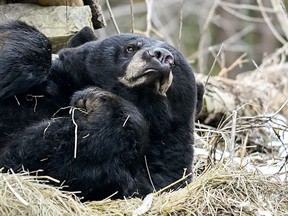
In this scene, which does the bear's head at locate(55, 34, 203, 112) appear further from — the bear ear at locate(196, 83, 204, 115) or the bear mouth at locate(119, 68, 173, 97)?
the bear ear at locate(196, 83, 204, 115)

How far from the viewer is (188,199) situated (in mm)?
5926

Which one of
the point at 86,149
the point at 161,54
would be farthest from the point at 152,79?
the point at 86,149

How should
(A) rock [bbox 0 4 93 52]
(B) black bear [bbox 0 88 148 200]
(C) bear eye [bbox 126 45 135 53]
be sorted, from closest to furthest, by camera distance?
(B) black bear [bbox 0 88 148 200], (C) bear eye [bbox 126 45 135 53], (A) rock [bbox 0 4 93 52]

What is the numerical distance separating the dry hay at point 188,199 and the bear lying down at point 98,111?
22cm

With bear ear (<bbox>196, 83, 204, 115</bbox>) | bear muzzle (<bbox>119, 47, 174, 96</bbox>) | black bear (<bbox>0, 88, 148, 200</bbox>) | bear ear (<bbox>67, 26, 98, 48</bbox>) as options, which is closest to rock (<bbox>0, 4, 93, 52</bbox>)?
bear ear (<bbox>67, 26, 98, 48</bbox>)

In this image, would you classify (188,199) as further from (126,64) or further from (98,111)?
(126,64)

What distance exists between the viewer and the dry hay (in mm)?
5473

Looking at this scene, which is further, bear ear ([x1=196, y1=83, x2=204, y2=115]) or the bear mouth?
bear ear ([x1=196, y1=83, x2=204, y2=115])

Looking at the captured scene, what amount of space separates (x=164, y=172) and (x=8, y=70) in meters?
1.37

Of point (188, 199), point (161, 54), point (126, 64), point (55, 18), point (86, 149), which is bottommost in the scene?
point (188, 199)

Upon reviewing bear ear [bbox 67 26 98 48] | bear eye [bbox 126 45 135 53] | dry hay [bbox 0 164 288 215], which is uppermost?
bear eye [bbox 126 45 135 53]

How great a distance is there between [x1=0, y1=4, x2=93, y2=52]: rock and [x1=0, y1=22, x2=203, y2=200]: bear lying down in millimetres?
550

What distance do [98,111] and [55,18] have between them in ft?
6.12

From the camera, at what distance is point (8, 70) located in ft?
20.2
